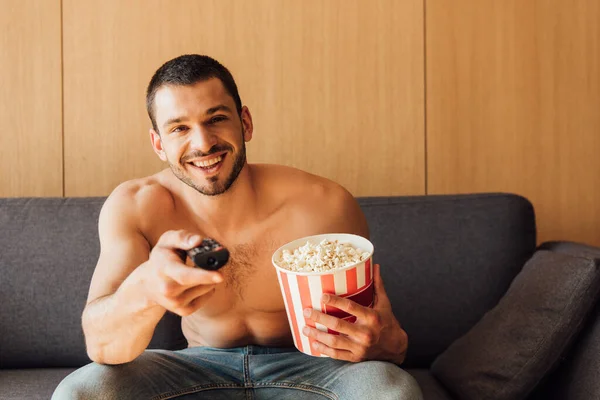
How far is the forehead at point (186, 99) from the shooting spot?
154cm

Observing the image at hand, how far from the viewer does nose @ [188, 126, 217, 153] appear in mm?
1513

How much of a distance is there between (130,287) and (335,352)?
0.43m

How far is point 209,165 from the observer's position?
1554mm

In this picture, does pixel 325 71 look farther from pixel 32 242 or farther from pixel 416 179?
pixel 32 242

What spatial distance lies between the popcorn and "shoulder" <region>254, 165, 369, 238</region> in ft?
1.20

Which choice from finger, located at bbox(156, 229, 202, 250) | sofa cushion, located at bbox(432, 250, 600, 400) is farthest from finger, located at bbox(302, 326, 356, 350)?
sofa cushion, located at bbox(432, 250, 600, 400)

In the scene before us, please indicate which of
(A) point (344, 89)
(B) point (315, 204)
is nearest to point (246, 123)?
(B) point (315, 204)

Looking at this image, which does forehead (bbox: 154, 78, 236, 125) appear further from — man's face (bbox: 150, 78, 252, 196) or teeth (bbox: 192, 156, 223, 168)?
teeth (bbox: 192, 156, 223, 168)

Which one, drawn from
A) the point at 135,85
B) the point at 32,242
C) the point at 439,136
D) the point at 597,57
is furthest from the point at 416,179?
the point at 32,242

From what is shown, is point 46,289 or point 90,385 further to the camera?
point 46,289

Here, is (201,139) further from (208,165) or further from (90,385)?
(90,385)

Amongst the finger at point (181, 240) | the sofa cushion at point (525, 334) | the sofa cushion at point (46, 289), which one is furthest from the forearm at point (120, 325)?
the sofa cushion at point (525, 334)

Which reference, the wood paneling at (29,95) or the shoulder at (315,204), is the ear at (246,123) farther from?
the wood paneling at (29,95)

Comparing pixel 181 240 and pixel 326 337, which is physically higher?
pixel 181 240
